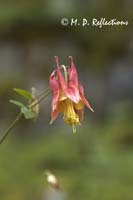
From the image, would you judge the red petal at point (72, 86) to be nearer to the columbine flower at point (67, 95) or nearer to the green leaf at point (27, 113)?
the columbine flower at point (67, 95)

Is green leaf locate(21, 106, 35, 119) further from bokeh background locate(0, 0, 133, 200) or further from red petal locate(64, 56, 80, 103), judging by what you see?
bokeh background locate(0, 0, 133, 200)

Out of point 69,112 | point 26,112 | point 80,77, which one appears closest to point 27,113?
point 26,112

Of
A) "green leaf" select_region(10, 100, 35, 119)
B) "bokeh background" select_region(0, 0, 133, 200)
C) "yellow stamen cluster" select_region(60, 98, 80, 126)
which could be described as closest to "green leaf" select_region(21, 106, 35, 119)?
"green leaf" select_region(10, 100, 35, 119)

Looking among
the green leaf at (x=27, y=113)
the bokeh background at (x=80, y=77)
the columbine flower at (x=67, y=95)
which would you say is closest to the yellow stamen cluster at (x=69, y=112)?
the columbine flower at (x=67, y=95)

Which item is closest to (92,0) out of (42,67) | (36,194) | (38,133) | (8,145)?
(42,67)

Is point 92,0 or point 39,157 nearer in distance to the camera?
point 39,157

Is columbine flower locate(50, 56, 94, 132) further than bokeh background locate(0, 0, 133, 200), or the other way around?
bokeh background locate(0, 0, 133, 200)

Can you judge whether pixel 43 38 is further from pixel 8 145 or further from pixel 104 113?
pixel 8 145
